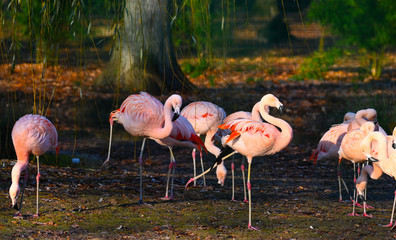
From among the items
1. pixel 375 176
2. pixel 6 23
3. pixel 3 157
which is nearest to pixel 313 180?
pixel 375 176

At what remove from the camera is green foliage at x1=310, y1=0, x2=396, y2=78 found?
497 inches

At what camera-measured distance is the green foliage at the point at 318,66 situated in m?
14.2

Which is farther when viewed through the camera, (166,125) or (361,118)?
(361,118)

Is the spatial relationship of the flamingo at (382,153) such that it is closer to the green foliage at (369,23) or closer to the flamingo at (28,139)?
the flamingo at (28,139)

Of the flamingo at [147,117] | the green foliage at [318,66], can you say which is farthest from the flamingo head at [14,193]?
the green foliage at [318,66]

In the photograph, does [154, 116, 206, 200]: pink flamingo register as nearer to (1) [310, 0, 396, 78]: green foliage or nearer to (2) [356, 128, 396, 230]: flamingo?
(2) [356, 128, 396, 230]: flamingo

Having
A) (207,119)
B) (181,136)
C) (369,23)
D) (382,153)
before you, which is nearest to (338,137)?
(382,153)

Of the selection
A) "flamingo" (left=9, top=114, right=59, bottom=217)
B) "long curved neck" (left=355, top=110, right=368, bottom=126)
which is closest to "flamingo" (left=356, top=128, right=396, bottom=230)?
"long curved neck" (left=355, top=110, right=368, bottom=126)

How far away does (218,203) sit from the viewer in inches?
203

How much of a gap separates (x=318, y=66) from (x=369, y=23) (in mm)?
1933

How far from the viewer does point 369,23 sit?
12.9 meters

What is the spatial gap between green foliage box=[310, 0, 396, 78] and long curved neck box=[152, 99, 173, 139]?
29.4 feet

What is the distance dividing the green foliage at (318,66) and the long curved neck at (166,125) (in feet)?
31.4

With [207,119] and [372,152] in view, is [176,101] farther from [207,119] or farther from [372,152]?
[372,152]
